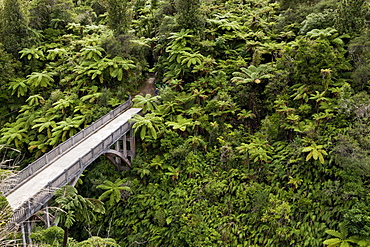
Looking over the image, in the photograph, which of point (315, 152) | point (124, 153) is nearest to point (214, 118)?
point (124, 153)

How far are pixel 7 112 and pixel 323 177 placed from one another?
23.6m

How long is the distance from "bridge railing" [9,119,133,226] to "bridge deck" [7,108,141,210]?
0.21 meters

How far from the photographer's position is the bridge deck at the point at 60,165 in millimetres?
10883

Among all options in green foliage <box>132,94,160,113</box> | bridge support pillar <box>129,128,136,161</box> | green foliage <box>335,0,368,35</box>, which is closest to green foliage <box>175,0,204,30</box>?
green foliage <box>132,94,160,113</box>

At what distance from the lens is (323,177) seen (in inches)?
514

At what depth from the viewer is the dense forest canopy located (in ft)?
41.3

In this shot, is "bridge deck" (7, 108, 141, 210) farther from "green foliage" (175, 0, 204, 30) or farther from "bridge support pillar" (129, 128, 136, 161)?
"green foliage" (175, 0, 204, 30)

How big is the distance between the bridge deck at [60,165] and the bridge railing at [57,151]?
0.21m

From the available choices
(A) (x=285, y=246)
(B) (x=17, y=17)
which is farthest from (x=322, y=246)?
(B) (x=17, y=17)

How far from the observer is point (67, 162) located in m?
13.6

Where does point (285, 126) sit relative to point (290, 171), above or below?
above

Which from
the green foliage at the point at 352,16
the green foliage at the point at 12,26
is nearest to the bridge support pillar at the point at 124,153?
the green foliage at the point at 12,26

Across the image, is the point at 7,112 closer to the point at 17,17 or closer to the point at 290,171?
the point at 17,17

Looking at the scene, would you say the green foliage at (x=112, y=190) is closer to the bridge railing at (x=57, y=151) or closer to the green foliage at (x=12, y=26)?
the bridge railing at (x=57, y=151)
